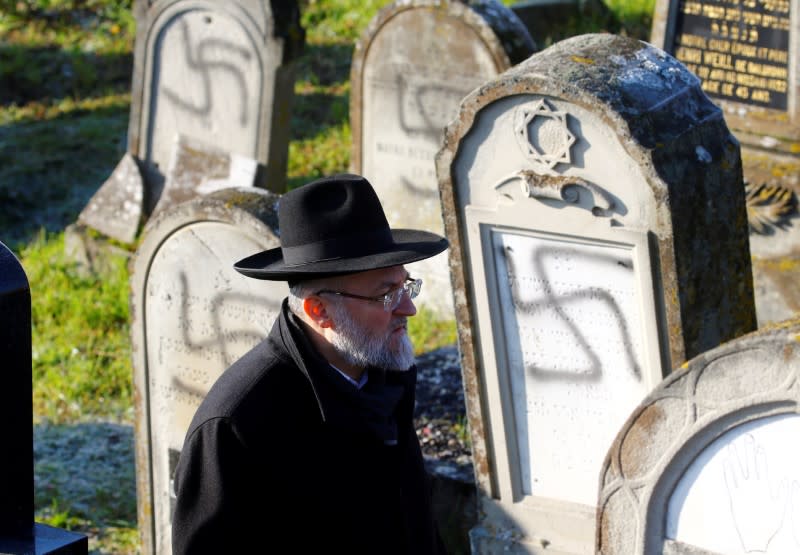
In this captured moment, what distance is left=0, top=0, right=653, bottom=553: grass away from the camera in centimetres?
624

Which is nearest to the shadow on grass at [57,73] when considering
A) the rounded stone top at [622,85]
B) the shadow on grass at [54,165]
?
the shadow on grass at [54,165]

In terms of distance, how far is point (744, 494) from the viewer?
11.3 ft

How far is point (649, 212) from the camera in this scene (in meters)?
4.09

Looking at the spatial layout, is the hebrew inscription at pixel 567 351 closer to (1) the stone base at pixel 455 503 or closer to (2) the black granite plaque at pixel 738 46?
(1) the stone base at pixel 455 503

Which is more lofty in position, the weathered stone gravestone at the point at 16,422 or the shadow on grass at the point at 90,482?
the weathered stone gravestone at the point at 16,422

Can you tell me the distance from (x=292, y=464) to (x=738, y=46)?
14.4ft

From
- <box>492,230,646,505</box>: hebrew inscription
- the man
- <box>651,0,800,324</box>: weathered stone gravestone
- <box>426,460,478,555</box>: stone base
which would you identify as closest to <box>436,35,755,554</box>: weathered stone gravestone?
<box>492,230,646,505</box>: hebrew inscription

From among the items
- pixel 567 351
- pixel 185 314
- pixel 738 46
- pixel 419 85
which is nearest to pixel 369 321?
pixel 567 351

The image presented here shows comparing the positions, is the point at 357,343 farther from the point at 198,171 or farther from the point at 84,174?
the point at 84,174

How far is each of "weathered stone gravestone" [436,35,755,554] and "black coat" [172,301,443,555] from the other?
49.3 inches

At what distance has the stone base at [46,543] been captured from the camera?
107 inches

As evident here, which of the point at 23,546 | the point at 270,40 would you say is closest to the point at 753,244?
the point at 270,40

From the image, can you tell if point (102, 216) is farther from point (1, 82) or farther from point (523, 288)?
point (523, 288)

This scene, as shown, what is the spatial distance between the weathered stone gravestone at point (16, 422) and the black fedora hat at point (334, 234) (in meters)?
0.67
